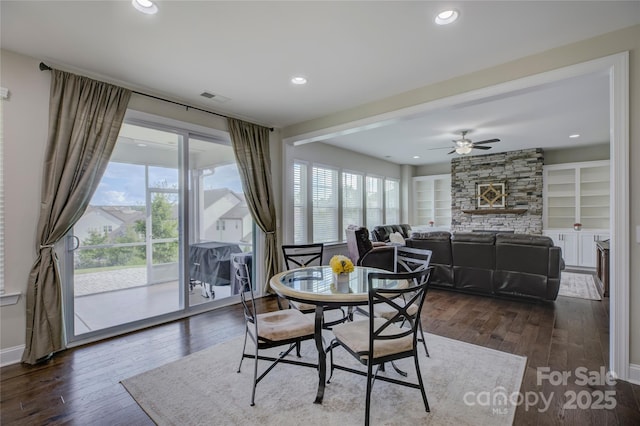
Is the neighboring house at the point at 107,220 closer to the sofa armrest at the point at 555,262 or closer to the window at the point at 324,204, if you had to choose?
the window at the point at 324,204

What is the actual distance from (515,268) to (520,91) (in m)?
2.72

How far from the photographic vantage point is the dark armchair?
538 centimetres

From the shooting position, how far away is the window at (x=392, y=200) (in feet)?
29.5

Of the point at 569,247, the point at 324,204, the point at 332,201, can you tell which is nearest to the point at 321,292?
the point at 324,204

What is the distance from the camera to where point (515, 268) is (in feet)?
14.7

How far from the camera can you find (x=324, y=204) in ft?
22.2

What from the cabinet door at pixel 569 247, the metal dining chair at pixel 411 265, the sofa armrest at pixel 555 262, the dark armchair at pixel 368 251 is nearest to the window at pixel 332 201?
the dark armchair at pixel 368 251

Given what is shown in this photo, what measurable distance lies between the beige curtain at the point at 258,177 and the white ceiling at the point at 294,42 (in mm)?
537

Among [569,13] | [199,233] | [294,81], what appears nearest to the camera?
[569,13]

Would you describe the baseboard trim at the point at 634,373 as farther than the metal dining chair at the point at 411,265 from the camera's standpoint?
No

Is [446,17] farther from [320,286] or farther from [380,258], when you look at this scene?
[380,258]

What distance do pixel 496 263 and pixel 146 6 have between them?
5.22 meters

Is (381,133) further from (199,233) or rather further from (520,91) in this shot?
(199,233)

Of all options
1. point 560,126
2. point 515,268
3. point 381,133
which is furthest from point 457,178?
point 515,268
